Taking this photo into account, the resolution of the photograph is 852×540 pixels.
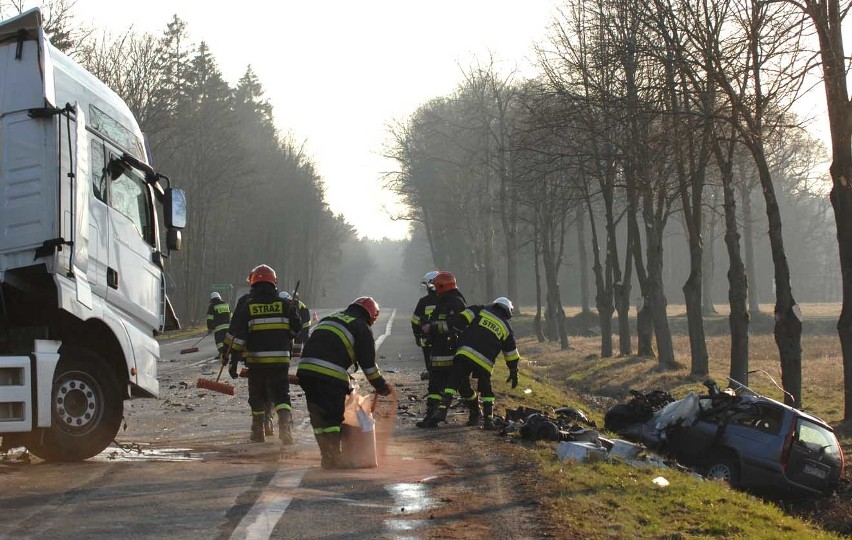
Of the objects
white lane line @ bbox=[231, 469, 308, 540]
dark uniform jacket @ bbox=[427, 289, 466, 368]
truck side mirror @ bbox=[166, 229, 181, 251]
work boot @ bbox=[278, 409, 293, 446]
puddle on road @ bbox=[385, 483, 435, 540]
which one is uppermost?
truck side mirror @ bbox=[166, 229, 181, 251]

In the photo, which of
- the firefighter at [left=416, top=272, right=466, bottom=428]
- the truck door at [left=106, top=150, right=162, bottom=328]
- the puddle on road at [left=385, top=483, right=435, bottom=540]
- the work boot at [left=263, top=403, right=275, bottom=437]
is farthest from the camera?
the firefighter at [left=416, top=272, right=466, bottom=428]

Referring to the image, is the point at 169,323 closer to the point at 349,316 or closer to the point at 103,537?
the point at 349,316

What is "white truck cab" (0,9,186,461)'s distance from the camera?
937 centimetres

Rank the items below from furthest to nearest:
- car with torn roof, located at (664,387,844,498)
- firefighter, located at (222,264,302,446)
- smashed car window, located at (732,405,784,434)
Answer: smashed car window, located at (732,405,784,434) → car with torn roof, located at (664,387,844,498) → firefighter, located at (222,264,302,446)

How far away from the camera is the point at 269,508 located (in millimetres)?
7938

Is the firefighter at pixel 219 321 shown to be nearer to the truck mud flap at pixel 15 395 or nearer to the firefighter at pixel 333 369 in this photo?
the firefighter at pixel 333 369

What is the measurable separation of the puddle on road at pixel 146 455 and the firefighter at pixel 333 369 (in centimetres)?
132

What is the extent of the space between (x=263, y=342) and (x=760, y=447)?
687 cm

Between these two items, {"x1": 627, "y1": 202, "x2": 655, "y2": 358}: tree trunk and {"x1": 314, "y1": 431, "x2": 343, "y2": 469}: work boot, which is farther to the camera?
{"x1": 627, "y1": 202, "x2": 655, "y2": 358}: tree trunk

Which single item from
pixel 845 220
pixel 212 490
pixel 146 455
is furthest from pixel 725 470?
pixel 212 490

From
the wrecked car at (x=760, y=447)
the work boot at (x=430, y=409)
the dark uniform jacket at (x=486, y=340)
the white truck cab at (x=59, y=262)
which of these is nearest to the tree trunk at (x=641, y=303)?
the wrecked car at (x=760, y=447)

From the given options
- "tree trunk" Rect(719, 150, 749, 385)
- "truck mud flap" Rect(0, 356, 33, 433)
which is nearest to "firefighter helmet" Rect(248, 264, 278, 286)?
"truck mud flap" Rect(0, 356, 33, 433)

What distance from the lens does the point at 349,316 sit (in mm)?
10914

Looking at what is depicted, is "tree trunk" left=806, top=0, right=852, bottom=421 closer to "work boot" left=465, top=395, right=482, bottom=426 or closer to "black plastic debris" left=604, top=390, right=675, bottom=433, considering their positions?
"black plastic debris" left=604, top=390, right=675, bottom=433
